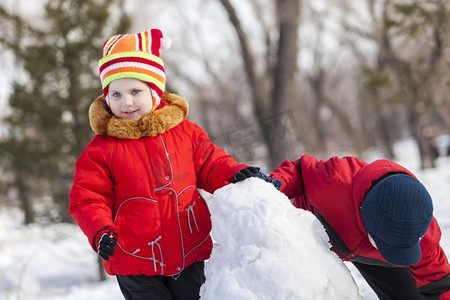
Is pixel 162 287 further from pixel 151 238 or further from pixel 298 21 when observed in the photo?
pixel 298 21

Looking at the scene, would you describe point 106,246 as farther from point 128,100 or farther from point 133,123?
point 128,100

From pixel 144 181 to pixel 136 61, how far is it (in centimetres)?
62

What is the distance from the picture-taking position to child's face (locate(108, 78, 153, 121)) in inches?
82.7

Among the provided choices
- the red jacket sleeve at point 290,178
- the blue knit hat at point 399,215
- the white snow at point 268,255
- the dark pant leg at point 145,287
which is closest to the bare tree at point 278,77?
the red jacket sleeve at point 290,178

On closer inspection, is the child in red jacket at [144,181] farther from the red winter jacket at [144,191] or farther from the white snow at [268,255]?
the white snow at [268,255]

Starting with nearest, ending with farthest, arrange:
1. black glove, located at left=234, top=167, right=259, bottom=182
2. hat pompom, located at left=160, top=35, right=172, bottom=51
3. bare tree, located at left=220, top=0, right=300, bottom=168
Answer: black glove, located at left=234, top=167, right=259, bottom=182 < hat pompom, located at left=160, top=35, right=172, bottom=51 < bare tree, located at left=220, top=0, right=300, bottom=168

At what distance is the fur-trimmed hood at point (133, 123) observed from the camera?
81.3 inches

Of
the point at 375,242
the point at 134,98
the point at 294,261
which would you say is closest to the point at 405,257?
the point at 375,242

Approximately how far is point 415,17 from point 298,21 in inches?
173

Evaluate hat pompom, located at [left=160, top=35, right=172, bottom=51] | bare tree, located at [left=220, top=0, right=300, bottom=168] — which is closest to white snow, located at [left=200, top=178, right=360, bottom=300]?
hat pompom, located at [left=160, top=35, right=172, bottom=51]

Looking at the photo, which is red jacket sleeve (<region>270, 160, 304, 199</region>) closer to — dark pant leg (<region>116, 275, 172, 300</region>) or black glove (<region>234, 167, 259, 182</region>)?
black glove (<region>234, 167, 259, 182</region>)

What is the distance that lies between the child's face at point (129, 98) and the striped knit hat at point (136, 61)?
0.03 meters

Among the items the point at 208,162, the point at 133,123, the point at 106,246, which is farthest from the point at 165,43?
the point at 106,246

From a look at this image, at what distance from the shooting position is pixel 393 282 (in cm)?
214
